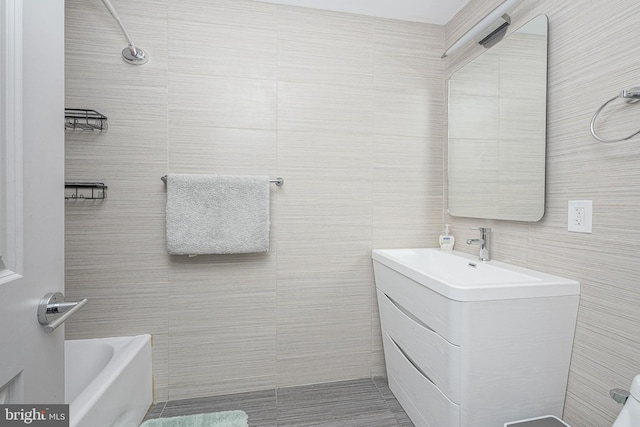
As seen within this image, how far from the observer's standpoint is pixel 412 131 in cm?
193

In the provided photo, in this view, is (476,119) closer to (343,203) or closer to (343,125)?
(343,125)

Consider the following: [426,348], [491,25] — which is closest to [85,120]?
[426,348]

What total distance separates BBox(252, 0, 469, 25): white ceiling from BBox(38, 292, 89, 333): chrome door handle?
178 centimetres

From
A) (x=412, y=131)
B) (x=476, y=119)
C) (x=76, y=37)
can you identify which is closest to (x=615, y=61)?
(x=476, y=119)

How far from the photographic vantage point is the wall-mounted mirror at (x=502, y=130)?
1.31 m

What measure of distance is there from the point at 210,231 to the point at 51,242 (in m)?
1.01

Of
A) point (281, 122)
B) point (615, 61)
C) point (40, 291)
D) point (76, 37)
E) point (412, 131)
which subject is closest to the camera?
point (40, 291)

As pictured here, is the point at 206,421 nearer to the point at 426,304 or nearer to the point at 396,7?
the point at 426,304

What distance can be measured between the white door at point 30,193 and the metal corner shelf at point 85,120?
105 centimetres

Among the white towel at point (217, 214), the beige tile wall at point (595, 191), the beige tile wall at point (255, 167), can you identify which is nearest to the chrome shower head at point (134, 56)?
the beige tile wall at point (255, 167)

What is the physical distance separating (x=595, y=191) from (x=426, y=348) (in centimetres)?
84

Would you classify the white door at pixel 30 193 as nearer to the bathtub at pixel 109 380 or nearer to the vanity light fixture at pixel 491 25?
the bathtub at pixel 109 380

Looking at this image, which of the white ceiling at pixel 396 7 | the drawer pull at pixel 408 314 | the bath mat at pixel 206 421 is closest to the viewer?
the drawer pull at pixel 408 314

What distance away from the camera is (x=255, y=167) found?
5.72ft
